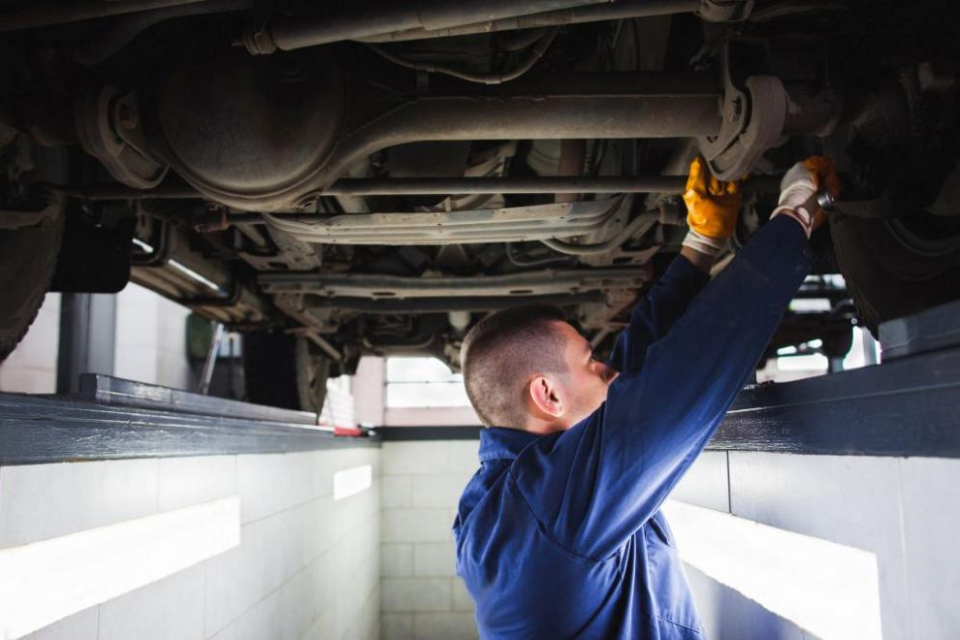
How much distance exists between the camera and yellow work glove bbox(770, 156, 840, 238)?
4.19 feet

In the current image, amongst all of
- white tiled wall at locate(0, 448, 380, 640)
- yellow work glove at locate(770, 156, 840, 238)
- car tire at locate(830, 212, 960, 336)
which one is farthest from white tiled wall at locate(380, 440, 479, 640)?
yellow work glove at locate(770, 156, 840, 238)

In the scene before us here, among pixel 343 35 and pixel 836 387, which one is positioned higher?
pixel 343 35

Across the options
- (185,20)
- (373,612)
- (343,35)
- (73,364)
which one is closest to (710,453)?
(343,35)

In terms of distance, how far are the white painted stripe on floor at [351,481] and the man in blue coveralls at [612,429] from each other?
3029 millimetres

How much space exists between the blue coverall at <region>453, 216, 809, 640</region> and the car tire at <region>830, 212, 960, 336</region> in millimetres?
788

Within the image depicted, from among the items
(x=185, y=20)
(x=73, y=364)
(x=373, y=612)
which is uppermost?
(x=185, y=20)

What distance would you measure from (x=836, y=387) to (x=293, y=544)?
8.66ft

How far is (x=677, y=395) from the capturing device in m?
1.10

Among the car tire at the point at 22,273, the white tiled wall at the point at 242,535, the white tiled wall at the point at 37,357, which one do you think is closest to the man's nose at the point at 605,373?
the white tiled wall at the point at 242,535

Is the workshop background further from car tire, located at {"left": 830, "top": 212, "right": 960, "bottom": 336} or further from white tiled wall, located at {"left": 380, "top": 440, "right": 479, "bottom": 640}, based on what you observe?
white tiled wall, located at {"left": 380, "top": 440, "right": 479, "bottom": 640}

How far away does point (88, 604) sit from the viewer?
1.51 metres

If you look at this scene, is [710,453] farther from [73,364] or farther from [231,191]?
[73,364]

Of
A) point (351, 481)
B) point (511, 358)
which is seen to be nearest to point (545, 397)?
point (511, 358)

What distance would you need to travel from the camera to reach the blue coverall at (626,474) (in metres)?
1.11
